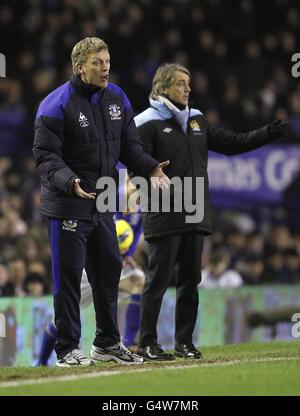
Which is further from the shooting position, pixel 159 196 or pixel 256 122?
pixel 256 122

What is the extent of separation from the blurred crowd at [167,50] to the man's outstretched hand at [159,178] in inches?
362

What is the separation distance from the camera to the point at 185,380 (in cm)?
692

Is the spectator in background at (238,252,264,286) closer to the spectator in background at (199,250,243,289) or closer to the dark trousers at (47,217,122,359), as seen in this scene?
the spectator in background at (199,250,243,289)

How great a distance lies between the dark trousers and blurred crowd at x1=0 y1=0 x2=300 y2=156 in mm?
9111

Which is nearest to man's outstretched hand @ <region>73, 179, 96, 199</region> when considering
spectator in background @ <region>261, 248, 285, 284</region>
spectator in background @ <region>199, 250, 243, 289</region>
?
spectator in background @ <region>199, 250, 243, 289</region>

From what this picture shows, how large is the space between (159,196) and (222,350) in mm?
2209

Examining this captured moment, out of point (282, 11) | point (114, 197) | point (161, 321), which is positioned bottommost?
point (161, 321)

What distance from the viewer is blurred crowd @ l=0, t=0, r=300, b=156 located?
59.6ft

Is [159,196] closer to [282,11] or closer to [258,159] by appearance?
[258,159]

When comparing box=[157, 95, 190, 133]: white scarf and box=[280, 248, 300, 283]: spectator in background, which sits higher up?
box=[157, 95, 190, 133]: white scarf

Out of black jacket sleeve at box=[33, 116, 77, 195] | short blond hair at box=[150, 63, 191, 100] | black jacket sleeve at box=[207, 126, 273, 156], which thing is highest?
short blond hair at box=[150, 63, 191, 100]

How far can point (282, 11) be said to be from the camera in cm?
2384
